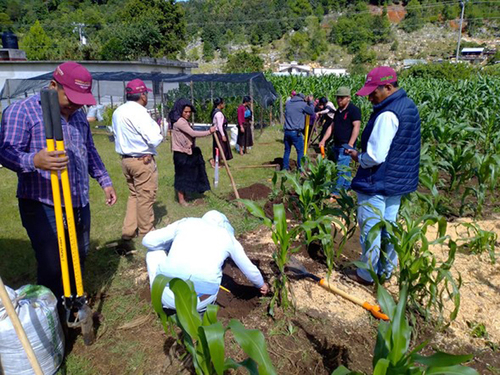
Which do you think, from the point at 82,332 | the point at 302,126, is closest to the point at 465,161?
the point at 302,126

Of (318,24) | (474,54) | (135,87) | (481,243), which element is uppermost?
(318,24)

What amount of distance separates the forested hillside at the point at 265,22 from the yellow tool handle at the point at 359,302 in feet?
147

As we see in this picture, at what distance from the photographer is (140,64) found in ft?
69.7

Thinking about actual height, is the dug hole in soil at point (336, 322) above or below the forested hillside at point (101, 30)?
below

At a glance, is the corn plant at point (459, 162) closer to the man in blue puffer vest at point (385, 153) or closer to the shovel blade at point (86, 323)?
the man in blue puffer vest at point (385, 153)

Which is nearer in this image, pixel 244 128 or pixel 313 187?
pixel 313 187

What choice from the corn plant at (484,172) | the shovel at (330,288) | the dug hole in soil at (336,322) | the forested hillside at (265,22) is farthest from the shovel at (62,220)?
the forested hillside at (265,22)

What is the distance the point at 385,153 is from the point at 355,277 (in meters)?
1.38

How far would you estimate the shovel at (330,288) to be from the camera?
10.9ft

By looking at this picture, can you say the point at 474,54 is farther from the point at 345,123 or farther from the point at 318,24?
the point at 345,123

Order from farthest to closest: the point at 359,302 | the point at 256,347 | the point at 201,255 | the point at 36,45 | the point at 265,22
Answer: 1. the point at 265,22
2. the point at 36,45
3. the point at 359,302
4. the point at 201,255
5. the point at 256,347

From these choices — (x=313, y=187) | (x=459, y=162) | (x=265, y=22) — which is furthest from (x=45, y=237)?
(x=265, y=22)

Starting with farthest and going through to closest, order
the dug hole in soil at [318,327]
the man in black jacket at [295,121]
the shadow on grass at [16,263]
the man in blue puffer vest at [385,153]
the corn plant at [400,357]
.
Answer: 1. the man in black jacket at [295,121]
2. the shadow on grass at [16,263]
3. the man in blue puffer vest at [385,153]
4. the dug hole in soil at [318,327]
5. the corn plant at [400,357]

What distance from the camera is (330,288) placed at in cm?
361
